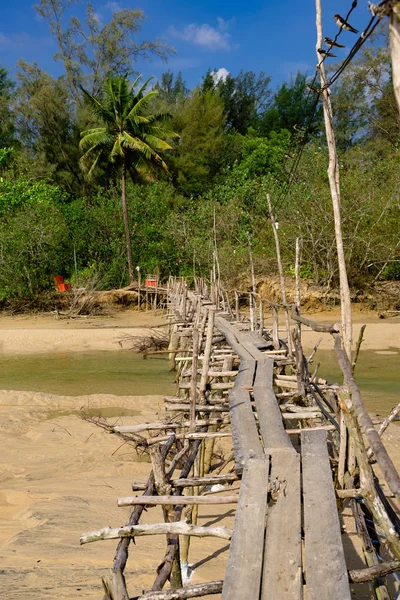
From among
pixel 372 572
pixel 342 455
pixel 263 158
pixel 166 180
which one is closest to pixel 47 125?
pixel 166 180

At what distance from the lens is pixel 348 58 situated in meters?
5.03

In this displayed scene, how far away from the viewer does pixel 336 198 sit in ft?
15.4

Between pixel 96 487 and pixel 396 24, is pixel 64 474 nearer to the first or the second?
pixel 96 487

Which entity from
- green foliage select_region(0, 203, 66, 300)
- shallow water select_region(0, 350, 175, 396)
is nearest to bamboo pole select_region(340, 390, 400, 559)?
shallow water select_region(0, 350, 175, 396)

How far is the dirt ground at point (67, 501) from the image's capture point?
3.94m

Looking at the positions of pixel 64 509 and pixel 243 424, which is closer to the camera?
pixel 243 424

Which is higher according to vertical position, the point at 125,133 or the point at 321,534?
the point at 125,133

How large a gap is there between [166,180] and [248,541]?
99.5ft

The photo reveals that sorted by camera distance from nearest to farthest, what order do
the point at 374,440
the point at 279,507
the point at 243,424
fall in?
1. the point at 374,440
2. the point at 279,507
3. the point at 243,424

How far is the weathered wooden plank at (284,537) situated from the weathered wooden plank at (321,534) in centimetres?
5

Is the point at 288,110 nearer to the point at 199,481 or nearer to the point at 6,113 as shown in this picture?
the point at 6,113

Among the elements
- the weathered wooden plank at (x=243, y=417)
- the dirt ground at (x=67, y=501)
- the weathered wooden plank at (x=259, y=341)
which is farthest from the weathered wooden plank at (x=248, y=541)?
the weathered wooden plank at (x=259, y=341)

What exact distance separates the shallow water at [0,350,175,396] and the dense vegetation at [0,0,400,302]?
22.7 feet

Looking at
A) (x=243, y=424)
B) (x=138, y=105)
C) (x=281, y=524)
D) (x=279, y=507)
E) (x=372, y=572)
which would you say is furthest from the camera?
(x=138, y=105)
